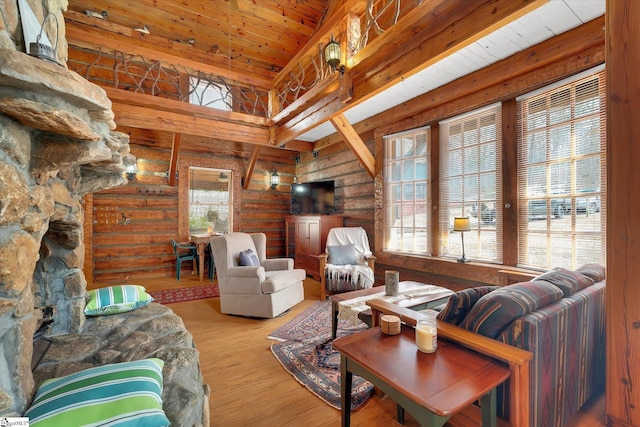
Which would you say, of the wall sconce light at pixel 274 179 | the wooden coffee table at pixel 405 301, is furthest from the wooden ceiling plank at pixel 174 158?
the wooden coffee table at pixel 405 301

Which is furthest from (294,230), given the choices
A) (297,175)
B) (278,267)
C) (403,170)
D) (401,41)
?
(401,41)

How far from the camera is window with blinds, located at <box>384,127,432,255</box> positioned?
12.8 feet

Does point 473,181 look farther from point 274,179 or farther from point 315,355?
point 274,179

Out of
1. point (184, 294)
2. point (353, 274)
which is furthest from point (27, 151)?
point (184, 294)

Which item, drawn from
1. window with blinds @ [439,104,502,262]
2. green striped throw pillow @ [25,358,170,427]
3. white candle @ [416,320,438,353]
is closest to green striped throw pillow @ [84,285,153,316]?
green striped throw pillow @ [25,358,170,427]

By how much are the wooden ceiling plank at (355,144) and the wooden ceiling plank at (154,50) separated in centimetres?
140

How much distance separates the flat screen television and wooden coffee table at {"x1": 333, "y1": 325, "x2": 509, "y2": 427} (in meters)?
4.00

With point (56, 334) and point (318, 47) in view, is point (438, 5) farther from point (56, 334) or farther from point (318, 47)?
point (56, 334)

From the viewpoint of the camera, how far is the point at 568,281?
1541 millimetres

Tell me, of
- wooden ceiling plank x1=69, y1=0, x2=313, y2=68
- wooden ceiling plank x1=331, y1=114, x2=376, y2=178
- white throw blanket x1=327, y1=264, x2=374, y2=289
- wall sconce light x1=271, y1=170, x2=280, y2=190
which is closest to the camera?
white throw blanket x1=327, y1=264, x2=374, y2=289

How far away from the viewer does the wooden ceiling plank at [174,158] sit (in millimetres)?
4558

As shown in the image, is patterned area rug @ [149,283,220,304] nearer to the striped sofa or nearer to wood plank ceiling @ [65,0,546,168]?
wood plank ceiling @ [65,0,546,168]

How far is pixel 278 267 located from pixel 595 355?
3.11m

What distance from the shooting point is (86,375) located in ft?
3.85
